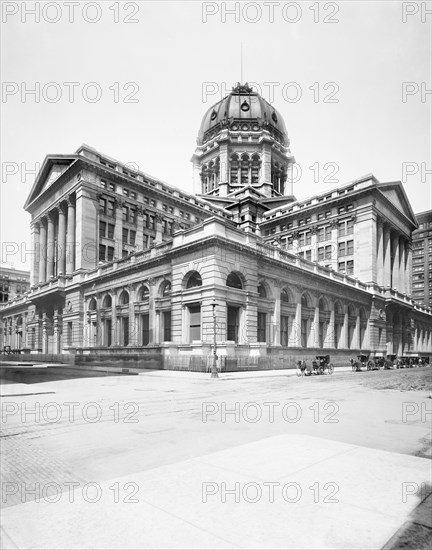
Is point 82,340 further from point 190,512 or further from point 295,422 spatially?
point 190,512

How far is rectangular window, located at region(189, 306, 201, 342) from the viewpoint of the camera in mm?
33719

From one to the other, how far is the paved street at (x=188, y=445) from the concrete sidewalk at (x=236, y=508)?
0.03 meters

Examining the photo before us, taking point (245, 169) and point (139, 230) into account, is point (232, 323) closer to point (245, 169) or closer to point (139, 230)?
point (139, 230)

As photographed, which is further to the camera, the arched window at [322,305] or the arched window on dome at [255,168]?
the arched window on dome at [255,168]

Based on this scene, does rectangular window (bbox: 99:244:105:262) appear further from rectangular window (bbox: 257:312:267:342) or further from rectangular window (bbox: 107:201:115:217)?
rectangular window (bbox: 257:312:267:342)

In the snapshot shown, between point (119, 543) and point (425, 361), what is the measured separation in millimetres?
60763

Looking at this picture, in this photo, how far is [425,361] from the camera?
184ft

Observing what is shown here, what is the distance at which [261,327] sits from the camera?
38.7 m

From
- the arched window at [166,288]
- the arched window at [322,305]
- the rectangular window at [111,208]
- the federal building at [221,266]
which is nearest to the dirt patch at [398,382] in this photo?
the federal building at [221,266]

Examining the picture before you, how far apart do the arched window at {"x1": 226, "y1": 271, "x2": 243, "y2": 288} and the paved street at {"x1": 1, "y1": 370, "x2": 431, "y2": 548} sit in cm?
2078

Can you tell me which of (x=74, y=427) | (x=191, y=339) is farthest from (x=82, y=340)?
(x=74, y=427)

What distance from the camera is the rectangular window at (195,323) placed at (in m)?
33.7

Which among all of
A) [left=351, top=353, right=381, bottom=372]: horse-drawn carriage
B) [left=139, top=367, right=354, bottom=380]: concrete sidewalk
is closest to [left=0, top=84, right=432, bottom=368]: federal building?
[left=139, top=367, right=354, bottom=380]: concrete sidewalk

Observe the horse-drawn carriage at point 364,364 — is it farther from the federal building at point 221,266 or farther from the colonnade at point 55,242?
the colonnade at point 55,242
